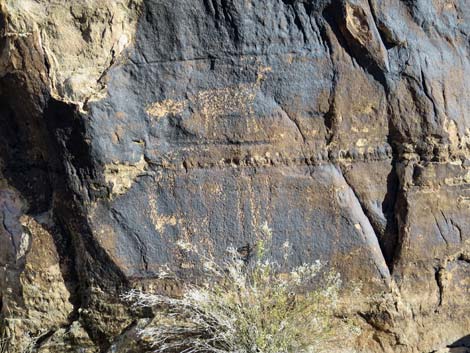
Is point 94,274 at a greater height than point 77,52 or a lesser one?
lesser

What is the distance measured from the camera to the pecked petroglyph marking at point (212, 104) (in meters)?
3.73

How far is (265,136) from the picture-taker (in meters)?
3.75

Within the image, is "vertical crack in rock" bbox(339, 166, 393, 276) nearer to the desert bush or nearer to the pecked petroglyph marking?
the desert bush

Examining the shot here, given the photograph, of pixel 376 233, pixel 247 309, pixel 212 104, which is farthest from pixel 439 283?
pixel 212 104

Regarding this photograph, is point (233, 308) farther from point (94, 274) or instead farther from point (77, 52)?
point (77, 52)

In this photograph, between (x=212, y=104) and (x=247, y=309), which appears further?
(x=212, y=104)

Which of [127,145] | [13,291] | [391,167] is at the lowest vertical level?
[13,291]

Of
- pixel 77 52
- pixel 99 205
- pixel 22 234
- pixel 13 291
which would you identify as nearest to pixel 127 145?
pixel 99 205

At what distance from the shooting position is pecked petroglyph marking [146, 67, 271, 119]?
3.73 m

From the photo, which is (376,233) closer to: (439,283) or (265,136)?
(439,283)

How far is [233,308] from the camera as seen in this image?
11.8ft

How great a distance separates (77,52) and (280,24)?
1.16 meters

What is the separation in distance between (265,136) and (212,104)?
0.35 meters

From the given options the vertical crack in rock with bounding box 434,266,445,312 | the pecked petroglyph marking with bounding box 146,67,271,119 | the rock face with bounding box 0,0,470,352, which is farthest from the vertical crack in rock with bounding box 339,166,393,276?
the pecked petroglyph marking with bounding box 146,67,271,119
